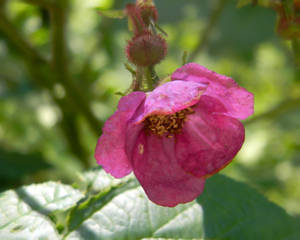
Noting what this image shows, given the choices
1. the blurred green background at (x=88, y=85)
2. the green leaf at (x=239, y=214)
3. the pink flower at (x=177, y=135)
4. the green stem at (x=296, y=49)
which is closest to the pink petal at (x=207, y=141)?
the pink flower at (x=177, y=135)

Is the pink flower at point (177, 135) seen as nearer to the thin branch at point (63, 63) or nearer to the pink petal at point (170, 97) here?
the pink petal at point (170, 97)

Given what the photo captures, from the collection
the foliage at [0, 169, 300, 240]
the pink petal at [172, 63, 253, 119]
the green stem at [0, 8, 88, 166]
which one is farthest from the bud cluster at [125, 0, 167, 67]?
Answer: the green stem at [0, 8, 88, 166]

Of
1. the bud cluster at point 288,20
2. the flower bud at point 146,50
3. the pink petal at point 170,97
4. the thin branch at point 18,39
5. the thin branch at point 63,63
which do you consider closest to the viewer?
the pink petal at point 170,97

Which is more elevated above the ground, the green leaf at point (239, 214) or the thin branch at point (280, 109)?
the green leaf at point (239, 214)

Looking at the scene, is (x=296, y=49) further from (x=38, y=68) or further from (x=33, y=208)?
(x=38, y=68)

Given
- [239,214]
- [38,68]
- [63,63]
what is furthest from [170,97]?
[38,68]

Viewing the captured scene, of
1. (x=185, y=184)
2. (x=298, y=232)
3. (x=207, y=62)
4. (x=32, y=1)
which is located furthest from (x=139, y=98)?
(x=207, y=62)

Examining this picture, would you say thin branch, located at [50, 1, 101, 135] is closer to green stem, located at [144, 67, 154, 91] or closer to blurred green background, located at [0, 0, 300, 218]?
blurred green background, located at [0, 0, 300, 218]

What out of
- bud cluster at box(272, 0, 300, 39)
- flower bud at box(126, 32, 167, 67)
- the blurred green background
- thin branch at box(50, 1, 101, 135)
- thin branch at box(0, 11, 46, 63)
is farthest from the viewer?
the blurred green background
